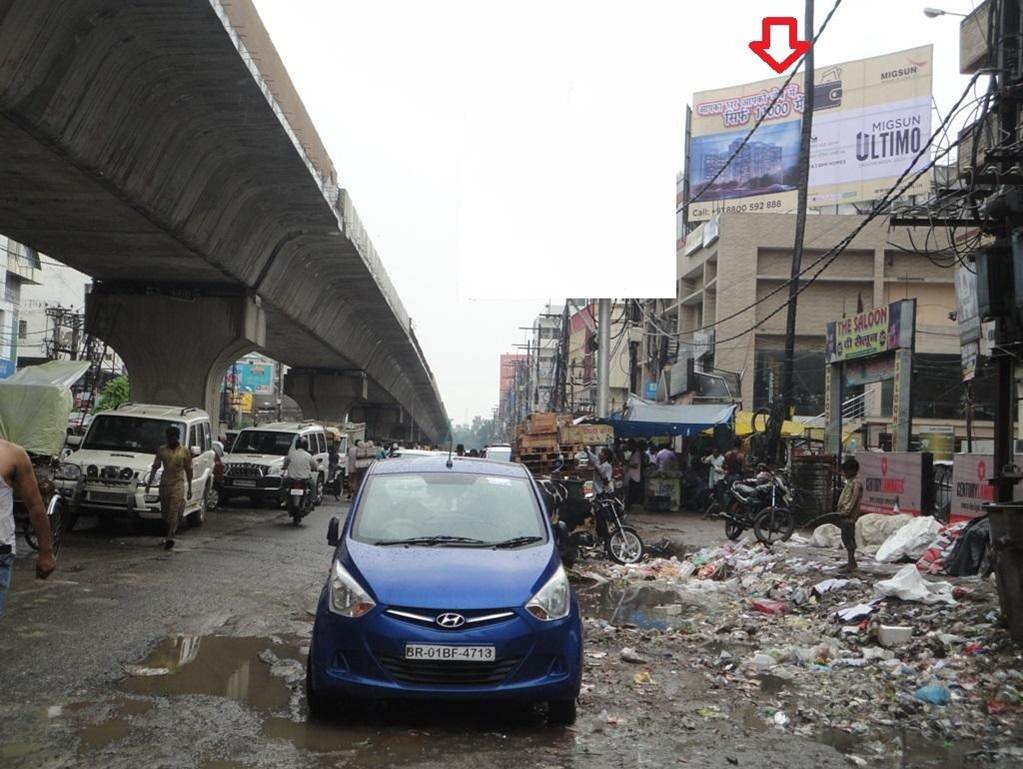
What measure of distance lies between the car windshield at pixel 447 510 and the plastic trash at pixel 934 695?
110 inches

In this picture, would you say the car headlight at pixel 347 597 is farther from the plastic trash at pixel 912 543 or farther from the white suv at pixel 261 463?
the white suv at pixel 261 463

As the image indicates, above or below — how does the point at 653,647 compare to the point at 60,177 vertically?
below

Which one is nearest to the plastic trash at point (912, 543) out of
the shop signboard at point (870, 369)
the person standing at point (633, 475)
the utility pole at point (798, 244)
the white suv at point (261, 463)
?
the shop signboard at point (870, 369)

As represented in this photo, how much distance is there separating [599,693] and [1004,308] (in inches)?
233

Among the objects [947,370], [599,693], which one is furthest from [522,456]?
[947,370]

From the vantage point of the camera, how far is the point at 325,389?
1957 inches

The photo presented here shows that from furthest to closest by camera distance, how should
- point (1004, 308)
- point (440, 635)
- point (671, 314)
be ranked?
point (671, 314) < point (1004, 308) < point (440, 635)

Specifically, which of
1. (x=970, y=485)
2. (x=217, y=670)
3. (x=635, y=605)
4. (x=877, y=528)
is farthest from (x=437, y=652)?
(x=877, y=528)

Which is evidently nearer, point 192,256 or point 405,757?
point 405,757

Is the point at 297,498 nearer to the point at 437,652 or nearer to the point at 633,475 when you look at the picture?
the point at 633,475

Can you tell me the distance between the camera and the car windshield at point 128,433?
16.8 meters

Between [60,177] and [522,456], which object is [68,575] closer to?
[60,177]

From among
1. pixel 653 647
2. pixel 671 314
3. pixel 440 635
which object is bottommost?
pixel 653 647

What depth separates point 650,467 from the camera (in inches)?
1069
